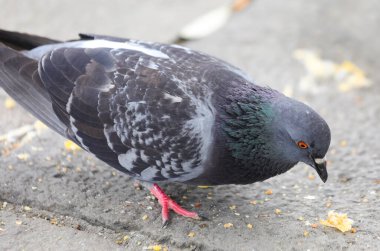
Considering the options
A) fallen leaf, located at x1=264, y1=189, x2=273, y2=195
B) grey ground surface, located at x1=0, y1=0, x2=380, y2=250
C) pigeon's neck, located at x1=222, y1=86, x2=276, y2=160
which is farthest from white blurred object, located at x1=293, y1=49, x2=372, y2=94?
pigeon's neck, located at x1=222, y1=86, x2=276, y2=160

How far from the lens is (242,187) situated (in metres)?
4.67

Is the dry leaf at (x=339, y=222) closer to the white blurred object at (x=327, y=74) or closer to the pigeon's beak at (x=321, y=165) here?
the pigeon's beak at (x=321, y=165)

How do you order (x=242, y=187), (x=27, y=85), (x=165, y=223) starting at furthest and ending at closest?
(x=242, y=187), (x=27, y=85), (x=165, y=223)

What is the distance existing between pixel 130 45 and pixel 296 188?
1730 millimetres

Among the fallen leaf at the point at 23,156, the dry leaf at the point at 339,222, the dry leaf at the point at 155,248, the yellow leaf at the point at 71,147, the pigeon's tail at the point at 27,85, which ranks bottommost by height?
the fallen leaf at the point at 23,156

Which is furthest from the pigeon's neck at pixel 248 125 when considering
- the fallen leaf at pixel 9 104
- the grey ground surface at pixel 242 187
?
the fallen leaf at pixel 9 104

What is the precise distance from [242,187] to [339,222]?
2.98 ft

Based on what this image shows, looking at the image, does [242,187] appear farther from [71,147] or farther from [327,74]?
[327,74]

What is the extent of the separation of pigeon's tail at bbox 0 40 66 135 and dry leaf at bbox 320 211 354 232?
2025mm

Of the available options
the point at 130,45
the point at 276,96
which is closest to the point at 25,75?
the point at 130,45

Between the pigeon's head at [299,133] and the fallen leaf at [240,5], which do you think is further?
the fallen leaf at [240,5]

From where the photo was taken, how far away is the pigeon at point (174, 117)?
3980mm

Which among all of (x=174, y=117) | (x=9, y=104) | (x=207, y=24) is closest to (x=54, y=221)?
(x=174, y=117)

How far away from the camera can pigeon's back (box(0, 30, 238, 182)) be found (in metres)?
3.99
